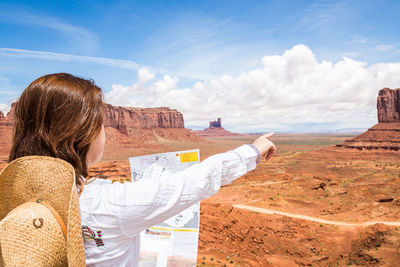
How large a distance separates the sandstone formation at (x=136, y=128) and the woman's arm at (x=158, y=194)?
2435 inches

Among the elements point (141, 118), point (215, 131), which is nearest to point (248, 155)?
point (141, 118)

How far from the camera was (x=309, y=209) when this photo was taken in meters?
15.1

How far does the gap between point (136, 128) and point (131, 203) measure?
94.5 m

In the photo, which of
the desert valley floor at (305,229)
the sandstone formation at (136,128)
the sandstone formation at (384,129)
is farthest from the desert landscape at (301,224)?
the sandstone formation at (136,128)

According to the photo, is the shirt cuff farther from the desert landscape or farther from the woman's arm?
the desert landscape

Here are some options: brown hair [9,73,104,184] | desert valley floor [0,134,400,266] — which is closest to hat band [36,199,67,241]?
brown hair [9,73,104,184]

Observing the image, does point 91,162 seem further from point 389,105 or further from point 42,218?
point 389,105

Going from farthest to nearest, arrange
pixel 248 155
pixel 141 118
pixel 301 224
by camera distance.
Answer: pixel 141 118
pixel 301 224
pixel 248 155

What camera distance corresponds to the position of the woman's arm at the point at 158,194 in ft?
Result: 3.26

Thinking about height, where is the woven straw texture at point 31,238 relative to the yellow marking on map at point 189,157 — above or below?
below

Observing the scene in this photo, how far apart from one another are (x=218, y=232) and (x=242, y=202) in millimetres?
7451

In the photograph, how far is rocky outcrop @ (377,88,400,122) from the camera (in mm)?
56719

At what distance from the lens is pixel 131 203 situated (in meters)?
0.99

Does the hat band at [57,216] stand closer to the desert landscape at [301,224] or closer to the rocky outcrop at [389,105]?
the desert landscape at [301,224]
